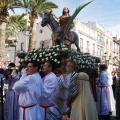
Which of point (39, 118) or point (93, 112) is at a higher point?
point (93, 112)

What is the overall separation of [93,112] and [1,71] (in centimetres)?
373

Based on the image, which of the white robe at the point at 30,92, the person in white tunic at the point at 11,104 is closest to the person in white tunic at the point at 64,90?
the white robe at the point at 30,92

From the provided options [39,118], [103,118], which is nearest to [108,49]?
[103,118]

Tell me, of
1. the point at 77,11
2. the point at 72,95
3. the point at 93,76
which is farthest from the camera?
the point at 93,76

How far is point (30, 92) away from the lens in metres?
4.97

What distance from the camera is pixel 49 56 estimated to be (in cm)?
705

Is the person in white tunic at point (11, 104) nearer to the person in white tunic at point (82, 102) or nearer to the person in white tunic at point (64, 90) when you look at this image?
the person in white tunic at point (64, 90)

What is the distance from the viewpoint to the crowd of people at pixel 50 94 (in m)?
3.33

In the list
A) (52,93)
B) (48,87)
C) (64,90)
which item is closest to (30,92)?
(48,87)

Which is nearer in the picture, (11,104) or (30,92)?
(30,92)

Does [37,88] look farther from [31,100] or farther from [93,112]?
[93,112]

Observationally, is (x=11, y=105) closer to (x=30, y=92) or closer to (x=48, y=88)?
(x=48, y=88)

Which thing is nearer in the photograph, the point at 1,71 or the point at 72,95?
the point at 72,95

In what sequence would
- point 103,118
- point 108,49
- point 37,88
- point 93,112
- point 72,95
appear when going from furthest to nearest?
point 108,49, point 103,118, point 37,88, point 72,95, point 93,112
